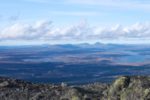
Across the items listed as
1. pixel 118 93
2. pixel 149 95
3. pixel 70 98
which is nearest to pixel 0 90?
pixel 70 98

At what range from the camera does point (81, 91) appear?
55.4m

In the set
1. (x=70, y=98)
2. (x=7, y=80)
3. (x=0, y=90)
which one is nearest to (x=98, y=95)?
(x=70, y=98)

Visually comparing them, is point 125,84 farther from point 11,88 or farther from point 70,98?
point 11,88

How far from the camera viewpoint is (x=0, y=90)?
216 feet

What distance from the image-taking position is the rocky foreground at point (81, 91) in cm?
4803

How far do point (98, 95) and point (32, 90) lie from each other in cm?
1350

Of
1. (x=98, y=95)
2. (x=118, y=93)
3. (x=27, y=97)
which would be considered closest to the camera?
(x=118, y=93)

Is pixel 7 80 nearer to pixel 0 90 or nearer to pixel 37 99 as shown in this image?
pixel 0 90

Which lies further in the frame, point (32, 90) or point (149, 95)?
point (32, 90)

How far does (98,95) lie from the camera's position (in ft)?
187

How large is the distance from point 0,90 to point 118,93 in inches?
913

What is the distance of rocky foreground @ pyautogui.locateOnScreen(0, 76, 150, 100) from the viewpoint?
48031 millimetres

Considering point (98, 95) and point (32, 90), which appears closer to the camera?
point (98, 95)

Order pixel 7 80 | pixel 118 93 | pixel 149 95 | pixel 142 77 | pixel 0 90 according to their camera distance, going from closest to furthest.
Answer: pixel 149 95, pixel 118 93, pixel 142 77, pixel 0 90, pixel 7 80
